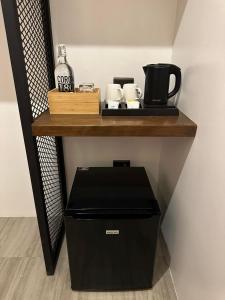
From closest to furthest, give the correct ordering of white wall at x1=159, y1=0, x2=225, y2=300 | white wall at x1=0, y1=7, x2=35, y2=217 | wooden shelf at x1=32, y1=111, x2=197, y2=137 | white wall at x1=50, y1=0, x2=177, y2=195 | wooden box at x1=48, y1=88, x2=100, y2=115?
1. white wall at x1=159, y1=0, x2=225, y2=300
2. wooden shelf at x1=32, y1=111, x2=197, y2=137
3. wooden box at x1=48, y1=88, x2=100, y2=115
4. white wall at x1=50, y1=0, x2=177, y2=195
5. white wall at x1=0, y1=7, x2=35, y2=217

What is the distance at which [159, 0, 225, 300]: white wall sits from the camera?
2.39 feet

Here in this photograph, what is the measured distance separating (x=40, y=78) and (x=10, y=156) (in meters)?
0.64

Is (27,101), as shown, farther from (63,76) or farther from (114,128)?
(114,128)

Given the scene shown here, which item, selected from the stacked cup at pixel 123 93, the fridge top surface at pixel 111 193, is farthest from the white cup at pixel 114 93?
the fridge top surface at pixel 111 193

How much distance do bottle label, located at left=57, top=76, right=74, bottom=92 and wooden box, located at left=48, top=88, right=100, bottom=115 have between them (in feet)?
0.15

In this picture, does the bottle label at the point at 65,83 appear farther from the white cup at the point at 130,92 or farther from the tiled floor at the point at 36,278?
the tiled floor at the point at 36,278

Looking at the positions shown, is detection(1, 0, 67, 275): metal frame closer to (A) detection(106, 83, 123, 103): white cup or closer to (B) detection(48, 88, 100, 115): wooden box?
(B) detection(48, 88, 100, 115): wooden box

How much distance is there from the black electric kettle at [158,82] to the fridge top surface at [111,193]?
17.4 inches

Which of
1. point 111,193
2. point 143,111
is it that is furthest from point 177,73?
point 111,193

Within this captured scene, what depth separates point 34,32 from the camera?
1.04m

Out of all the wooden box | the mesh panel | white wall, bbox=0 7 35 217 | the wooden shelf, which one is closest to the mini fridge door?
the mesh panel

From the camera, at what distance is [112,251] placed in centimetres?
110

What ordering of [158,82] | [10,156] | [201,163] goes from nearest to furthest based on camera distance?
[201,163] → [158,82] → [10,156]

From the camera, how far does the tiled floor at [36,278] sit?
119 centimetres
